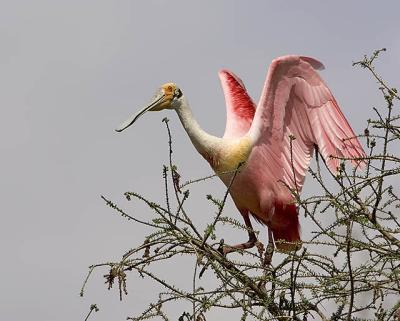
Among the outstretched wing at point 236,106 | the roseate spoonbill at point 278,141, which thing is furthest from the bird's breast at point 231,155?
the outstretched wing at point 236,106

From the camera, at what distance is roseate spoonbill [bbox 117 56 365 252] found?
8.02 metres

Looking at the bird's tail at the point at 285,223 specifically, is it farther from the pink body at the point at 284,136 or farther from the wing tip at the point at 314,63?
the wing tip at the point at 314,63

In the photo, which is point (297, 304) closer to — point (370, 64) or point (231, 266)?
point (231, 266)

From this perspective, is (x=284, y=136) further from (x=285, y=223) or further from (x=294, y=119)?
(x=285, y=223)

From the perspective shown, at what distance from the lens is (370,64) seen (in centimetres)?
566

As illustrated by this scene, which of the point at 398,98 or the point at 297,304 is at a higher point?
the point at 398,98

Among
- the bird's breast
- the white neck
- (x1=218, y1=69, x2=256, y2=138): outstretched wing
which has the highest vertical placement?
(x1=218, y1=69, x2=256, y2=138): outstretched wing

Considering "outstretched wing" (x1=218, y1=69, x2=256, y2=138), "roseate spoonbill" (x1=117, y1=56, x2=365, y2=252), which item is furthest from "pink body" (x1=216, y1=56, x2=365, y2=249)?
"outstretched wing" (x1=218, y1=69, x2=256, y2=138)

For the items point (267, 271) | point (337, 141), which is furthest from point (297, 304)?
point (337, 141)

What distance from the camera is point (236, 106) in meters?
8.68

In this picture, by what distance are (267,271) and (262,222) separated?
107 inches

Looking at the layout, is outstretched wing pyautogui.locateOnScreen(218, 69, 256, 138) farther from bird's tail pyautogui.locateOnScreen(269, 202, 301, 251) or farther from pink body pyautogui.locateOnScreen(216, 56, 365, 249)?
bird's tail pyautogui.locateOnScreen(269, 202, 301, 251)

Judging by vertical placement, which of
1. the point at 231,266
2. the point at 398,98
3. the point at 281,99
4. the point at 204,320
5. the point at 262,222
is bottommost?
the point at 204,320

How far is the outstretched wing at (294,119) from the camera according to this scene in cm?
804
